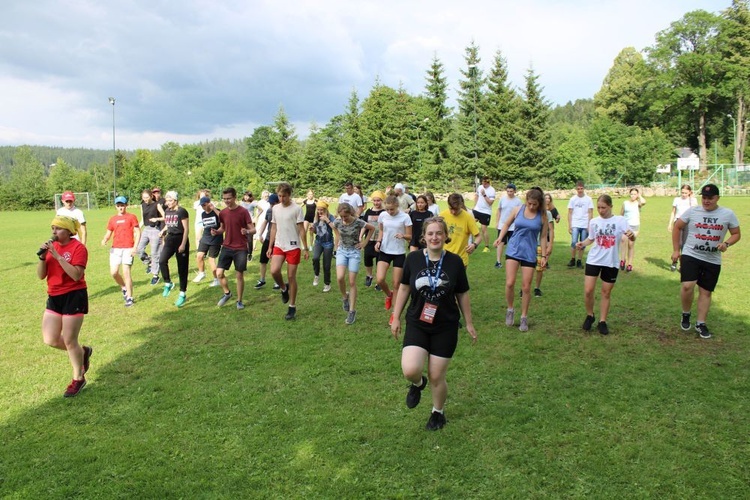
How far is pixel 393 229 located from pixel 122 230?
17.1 ft

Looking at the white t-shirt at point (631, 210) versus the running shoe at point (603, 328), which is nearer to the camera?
the running shoe at point (603, 328)

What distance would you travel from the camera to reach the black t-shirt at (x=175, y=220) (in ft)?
30.5

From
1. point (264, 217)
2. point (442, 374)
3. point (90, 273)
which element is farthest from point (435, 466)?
point (90, 273)

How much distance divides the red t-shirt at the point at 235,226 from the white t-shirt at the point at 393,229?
99.0 inches

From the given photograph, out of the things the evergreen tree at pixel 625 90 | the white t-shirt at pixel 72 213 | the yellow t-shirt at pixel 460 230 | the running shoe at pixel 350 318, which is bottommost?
the running shoe at pixel 350 318

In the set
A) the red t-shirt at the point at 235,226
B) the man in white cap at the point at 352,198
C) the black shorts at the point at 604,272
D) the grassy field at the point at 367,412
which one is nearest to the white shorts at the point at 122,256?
the grassy field at the point at 367,412

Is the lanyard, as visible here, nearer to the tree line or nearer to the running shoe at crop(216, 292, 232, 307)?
the running shoe at crop(216, 292, 232, 307)

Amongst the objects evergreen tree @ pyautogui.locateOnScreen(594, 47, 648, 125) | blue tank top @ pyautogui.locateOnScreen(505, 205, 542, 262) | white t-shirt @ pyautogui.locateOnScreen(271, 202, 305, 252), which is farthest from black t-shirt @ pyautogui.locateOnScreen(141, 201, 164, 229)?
evergreen tree @ pyautogui.locateOnScreen(594, 47, 648, 125)

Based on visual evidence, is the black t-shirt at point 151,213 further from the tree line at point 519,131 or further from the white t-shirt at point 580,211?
the tree line at point 519,131

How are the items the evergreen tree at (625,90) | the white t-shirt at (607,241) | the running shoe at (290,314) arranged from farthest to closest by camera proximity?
the evergreen tree at (625,90) → the running shoe at (290,314) → the white t-shirt at (607,241)

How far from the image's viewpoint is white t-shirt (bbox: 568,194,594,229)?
11203 millimetres

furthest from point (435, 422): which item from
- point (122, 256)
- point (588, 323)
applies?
point (122, 256)

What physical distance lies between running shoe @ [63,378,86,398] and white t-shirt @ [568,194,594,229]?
9.94m

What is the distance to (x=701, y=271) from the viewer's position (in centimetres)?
672
